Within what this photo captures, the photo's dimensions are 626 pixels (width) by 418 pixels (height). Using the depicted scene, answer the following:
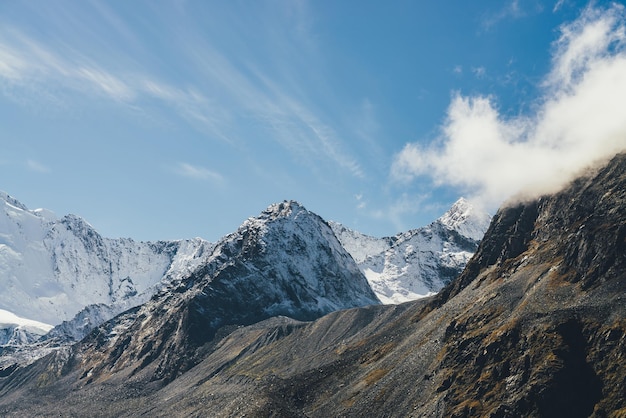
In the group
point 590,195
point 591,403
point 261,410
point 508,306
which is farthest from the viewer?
point 590,195

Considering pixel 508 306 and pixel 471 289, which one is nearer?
pixel 508 306

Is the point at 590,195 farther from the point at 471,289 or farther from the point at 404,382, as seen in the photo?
the point at 404,382

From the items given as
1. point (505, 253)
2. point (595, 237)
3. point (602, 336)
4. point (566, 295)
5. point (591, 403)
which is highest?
point (505, 253)

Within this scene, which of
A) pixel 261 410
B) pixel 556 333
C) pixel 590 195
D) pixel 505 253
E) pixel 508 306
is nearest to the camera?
pixel 556 333

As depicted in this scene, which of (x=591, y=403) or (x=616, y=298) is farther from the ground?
(x=616, y=298)

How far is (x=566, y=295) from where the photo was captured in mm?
131500

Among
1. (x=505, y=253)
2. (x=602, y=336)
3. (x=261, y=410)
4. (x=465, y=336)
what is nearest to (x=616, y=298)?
(x=602, y=336)

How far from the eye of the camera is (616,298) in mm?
117188

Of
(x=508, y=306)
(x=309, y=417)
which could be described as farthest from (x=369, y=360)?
(x=508, y=306)

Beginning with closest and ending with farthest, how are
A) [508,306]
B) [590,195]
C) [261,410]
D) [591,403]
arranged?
[591,403], [508,306], [261,410], [590,195]

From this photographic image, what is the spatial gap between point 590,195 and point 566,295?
144ft

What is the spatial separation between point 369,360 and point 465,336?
3700 cm

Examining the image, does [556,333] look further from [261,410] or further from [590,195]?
[261,410]

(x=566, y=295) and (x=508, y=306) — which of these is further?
(x=508, y=306)
